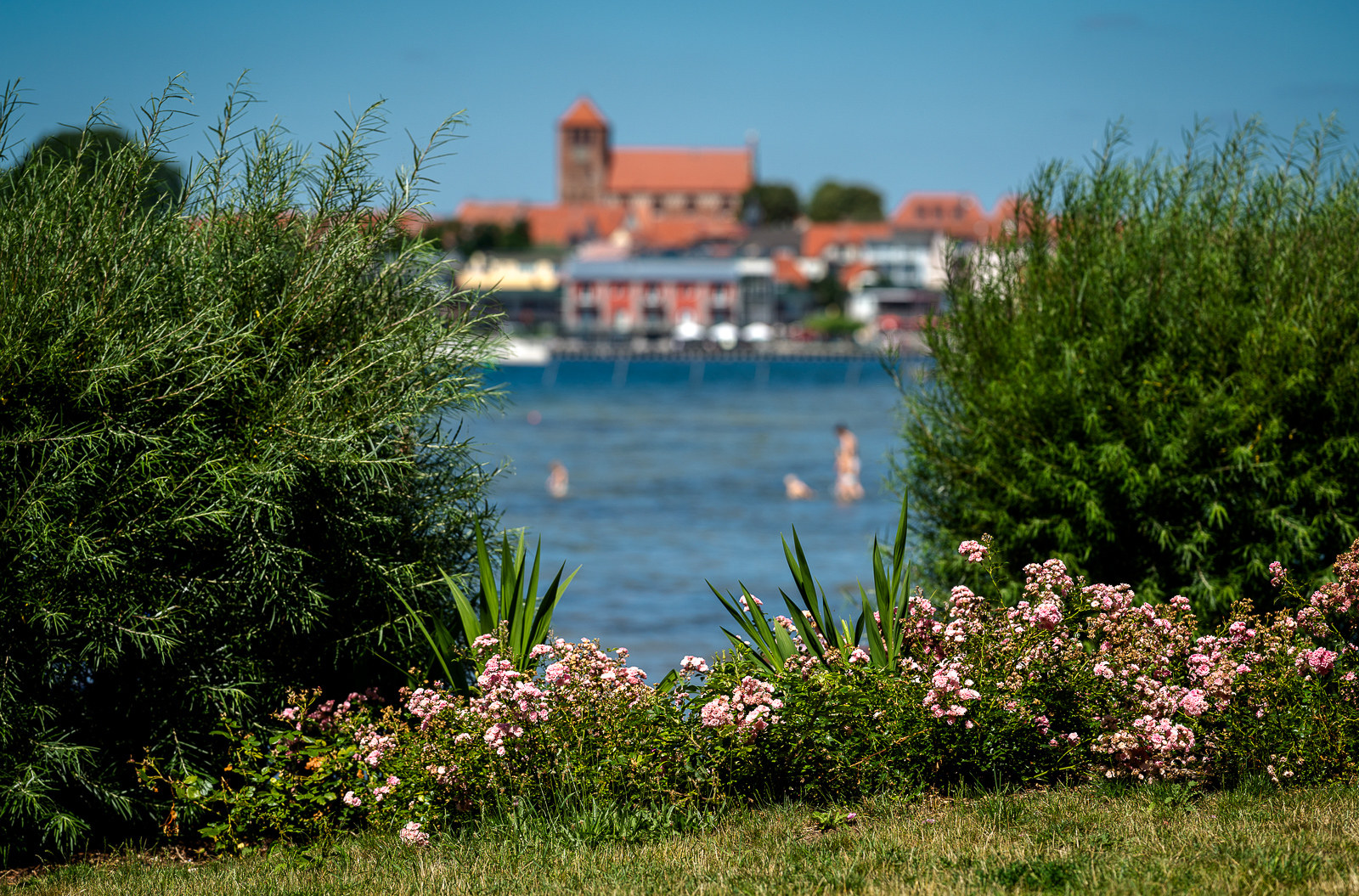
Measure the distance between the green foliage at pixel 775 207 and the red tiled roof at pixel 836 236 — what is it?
51.0ft

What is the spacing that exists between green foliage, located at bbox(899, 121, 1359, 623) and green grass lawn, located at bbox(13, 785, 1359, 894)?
318 cm

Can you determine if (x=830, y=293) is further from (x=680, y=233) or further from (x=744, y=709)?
(x=744, y=709)

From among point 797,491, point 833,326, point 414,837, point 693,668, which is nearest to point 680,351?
point 833,326

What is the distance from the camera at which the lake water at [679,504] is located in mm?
17453

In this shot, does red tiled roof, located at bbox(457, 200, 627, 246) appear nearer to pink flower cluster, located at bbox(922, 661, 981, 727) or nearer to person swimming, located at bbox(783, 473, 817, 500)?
person swimming, located at bbox(783, 473, 817, 500)

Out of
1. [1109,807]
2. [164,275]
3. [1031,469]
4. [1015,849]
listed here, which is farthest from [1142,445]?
[164,275]

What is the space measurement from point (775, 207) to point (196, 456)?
18308 centimetres

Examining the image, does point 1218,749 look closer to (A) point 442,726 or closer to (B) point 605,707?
(B) point 605,707

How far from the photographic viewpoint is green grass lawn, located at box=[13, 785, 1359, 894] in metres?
4.76

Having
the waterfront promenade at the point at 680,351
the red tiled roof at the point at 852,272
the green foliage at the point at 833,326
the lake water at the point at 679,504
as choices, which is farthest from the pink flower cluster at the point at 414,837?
the red tiled roof at the point at 852,272

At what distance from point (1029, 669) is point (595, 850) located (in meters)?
2.10

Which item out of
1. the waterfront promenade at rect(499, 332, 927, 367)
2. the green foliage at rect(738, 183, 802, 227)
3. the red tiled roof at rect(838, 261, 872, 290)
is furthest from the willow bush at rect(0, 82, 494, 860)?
the green foliage at rect(738, 183, 802, 227)

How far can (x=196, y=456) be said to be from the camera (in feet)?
21.0

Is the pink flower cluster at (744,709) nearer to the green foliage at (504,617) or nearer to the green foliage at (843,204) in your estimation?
the green foliage at (504,617)
